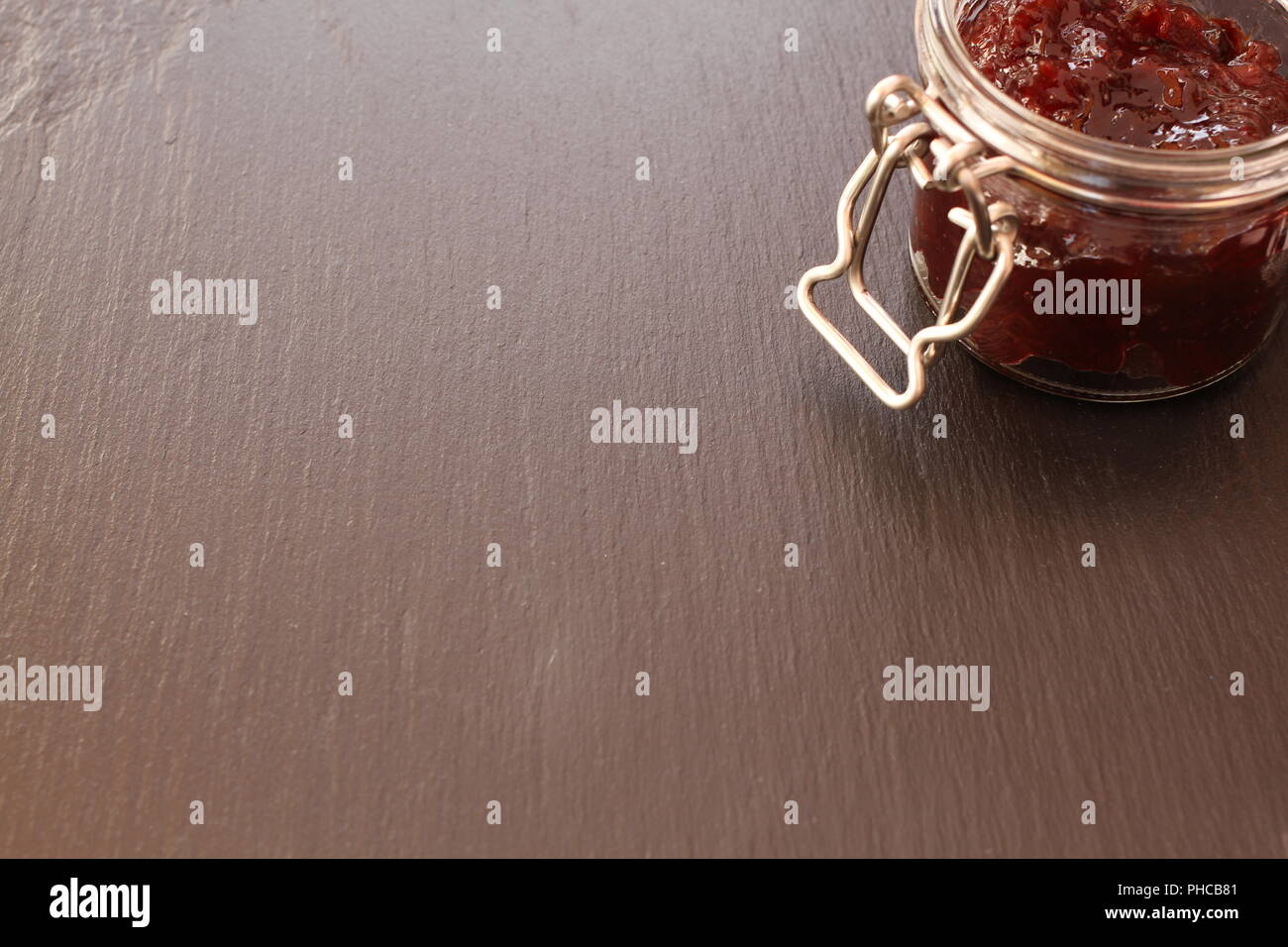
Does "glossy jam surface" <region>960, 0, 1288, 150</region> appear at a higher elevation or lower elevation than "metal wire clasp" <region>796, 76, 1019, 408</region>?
higher

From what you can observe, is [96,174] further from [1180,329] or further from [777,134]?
[1180,329]

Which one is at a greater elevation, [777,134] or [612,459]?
[777,134]

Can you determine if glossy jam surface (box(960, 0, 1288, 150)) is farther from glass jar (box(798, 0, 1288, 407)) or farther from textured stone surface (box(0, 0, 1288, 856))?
textured stone surface (box(0, 0, 1288, 856))

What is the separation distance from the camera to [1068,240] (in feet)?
2.99

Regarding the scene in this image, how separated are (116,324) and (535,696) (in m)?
0.49

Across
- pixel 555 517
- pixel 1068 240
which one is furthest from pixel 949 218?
pixel 555 517

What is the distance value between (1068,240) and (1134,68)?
15 cm

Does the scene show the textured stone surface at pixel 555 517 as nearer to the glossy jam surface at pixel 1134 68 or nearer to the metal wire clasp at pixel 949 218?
the metal wire clasp at pixel 949 218

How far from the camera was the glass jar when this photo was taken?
0.87 m

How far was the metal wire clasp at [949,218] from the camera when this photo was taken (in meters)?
0.88

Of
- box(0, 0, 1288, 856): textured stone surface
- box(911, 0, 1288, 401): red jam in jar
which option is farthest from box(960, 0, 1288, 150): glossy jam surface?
box(0, 0, 1288, 856): textured stone surface
